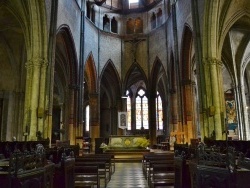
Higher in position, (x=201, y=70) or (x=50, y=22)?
(x=50, y=22)

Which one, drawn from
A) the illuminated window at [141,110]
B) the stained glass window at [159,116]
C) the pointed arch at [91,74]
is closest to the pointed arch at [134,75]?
the illuminated window at [141,110]

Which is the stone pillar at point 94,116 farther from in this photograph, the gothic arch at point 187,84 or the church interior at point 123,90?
the gothic arch at point 187,84

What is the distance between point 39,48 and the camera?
1448cm

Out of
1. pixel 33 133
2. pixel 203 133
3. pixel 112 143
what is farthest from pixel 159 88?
pixel 33 133

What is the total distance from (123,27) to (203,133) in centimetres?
1836

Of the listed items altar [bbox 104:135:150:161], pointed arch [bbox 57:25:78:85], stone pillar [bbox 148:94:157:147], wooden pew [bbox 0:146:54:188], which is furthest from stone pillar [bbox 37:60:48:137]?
stone pillar [bbox 148:94:157:147]

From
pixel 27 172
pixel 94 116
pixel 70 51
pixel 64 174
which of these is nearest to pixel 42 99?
pixel 70 51

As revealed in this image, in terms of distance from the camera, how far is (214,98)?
13625 mm

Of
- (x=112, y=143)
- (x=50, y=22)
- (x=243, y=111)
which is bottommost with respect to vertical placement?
(x=112, y=143)

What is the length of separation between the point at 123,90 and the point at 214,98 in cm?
1483

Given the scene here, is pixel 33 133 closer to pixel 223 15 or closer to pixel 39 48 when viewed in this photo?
pixel 39 48

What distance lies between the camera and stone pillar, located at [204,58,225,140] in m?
13.2

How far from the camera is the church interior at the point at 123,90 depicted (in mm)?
4667

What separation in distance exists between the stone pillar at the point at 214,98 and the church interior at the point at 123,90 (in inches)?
2.2
